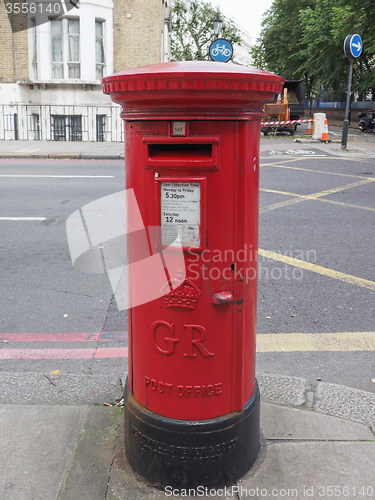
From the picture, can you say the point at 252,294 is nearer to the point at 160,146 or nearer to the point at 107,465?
the point at 160,146

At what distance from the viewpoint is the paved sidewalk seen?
226 cm

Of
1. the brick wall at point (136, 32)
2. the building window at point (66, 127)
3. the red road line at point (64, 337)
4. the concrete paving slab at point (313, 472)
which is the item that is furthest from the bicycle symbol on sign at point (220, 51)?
the concrete paving slab at point (313, 472)

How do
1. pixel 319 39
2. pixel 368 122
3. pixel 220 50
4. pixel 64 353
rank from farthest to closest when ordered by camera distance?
pixel 319 39, pixel 368 122, pixel 220 50, pixel 64 353

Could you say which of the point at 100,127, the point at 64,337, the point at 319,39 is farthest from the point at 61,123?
the point at 319,39

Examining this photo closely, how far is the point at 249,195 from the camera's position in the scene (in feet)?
6.81

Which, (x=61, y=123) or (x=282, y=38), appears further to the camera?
(x=282, y=38)

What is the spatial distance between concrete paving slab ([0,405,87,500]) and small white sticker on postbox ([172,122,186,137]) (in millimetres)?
1612

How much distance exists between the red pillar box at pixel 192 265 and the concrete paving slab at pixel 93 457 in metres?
0.15

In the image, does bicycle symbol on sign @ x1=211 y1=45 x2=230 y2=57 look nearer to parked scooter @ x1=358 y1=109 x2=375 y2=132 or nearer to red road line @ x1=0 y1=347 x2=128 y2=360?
red road line @ x1=0 y1=347 x2=128 y2=360

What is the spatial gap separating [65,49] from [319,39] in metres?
18.3

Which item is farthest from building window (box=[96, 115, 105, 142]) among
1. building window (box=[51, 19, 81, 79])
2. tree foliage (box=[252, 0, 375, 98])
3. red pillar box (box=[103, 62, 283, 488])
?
red pillar box (box=[103, 62, 283, 488])

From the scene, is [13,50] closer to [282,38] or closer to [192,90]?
[192,90]

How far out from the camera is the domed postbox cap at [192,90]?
1.82 m

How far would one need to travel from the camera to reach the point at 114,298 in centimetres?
450
